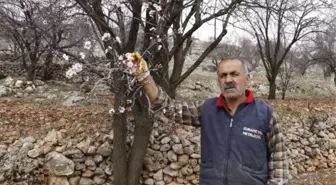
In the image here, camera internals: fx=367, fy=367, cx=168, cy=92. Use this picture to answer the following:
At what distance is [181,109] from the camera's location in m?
2.78

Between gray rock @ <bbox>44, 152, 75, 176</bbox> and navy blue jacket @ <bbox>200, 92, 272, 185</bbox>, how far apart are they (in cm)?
443

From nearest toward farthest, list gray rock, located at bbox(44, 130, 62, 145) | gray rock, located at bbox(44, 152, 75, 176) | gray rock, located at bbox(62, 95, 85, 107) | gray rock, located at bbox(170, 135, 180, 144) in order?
gray rock, located at bbox(44, 152, 75, 176) → gray rock, located at bbox(44, 130, 62, 145) → gray rock, located at bbox(170, 135, 180, 144) → gray rock, located at bbox(62, 95, 85, 107)

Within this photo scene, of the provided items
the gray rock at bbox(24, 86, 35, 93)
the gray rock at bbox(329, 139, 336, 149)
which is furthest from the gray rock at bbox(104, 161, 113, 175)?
the gray rock at bbox(24, 86, 35, 93)

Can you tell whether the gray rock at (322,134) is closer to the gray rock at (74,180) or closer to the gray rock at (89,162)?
the gray rock at (89,162)

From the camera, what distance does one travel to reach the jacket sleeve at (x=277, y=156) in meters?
2.46

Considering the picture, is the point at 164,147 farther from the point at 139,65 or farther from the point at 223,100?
the point at 139,65

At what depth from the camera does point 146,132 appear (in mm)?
6105

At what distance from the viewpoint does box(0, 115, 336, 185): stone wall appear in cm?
638

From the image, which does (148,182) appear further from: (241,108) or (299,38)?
(299,38)

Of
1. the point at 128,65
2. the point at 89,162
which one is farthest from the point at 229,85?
the point at 89,162

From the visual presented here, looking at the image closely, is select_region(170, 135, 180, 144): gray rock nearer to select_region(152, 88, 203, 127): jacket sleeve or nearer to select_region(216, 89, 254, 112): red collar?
select_region(152, 88, 203, 127): jacket sleeve

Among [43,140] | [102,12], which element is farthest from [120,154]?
[102,12]

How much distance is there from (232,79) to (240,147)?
0.45 meters

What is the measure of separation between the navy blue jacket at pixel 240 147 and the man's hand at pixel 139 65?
0.58 meters
